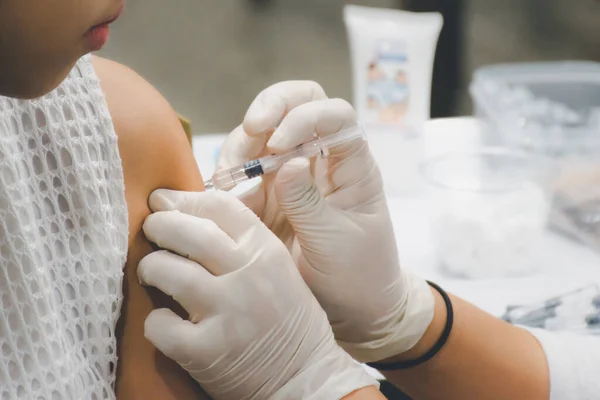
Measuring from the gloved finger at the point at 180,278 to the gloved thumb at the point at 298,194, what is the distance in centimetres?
16

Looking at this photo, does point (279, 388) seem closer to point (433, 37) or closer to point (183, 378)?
point (183, 378)

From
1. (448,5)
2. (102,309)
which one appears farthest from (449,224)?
(448,5)

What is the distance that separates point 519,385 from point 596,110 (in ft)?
3.54

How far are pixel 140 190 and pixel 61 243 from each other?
12 cm

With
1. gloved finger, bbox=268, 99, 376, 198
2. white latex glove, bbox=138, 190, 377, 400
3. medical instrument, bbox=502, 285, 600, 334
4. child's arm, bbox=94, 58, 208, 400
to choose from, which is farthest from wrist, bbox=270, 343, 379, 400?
medical instrument, bbox=502, 285, 600, 334

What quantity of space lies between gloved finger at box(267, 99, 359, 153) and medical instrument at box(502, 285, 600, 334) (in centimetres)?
52

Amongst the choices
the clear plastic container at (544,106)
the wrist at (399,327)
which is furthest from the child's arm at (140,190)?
the clear plastic container at (544,106)

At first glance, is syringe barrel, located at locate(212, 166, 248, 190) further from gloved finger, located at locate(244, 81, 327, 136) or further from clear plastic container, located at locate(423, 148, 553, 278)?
clear plastic container, located at locate(423, 148, 553, 278)

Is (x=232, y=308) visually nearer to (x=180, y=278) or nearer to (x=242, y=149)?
(x=180, y=278)

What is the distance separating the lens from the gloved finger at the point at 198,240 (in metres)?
0.75

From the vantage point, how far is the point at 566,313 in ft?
3.89

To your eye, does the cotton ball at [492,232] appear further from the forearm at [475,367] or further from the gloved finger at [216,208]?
the gloved finger at [216,208]

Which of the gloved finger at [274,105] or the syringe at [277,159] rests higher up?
the gloved finger at [274,105]

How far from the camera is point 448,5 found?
8.85 feet
